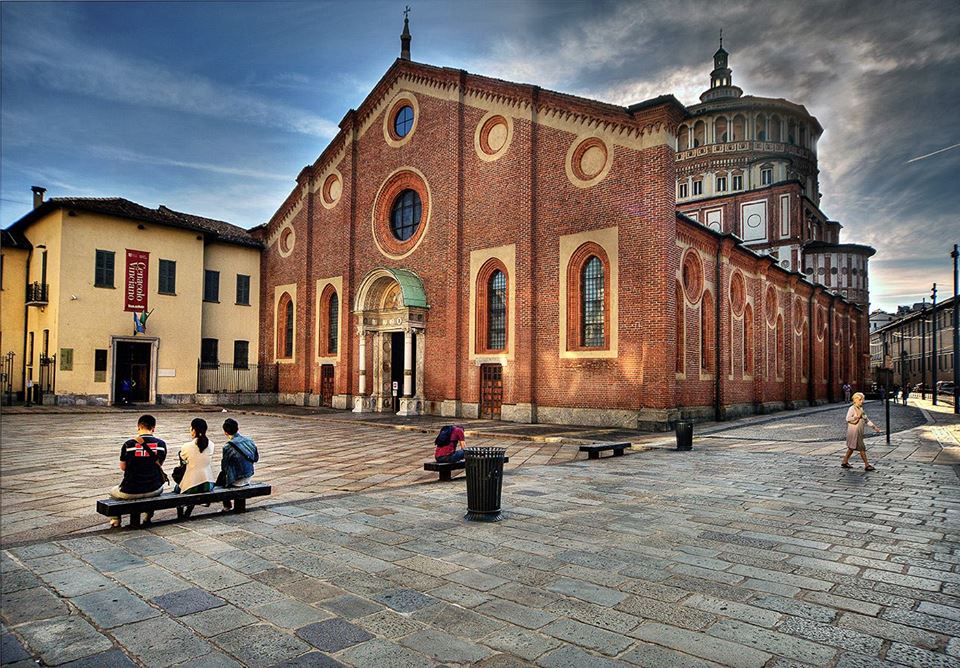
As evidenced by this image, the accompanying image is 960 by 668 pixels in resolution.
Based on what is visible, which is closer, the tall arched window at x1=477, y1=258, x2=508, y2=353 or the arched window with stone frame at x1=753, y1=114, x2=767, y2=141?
the tall arched window at x1=477, y1=258, x2=508, y2=353

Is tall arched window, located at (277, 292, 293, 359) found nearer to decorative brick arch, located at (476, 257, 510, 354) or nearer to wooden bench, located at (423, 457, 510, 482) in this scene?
decorative brick arch, located at (476, 257, 510, 354)

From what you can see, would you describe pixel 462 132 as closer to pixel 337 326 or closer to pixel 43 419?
pixel 337 326

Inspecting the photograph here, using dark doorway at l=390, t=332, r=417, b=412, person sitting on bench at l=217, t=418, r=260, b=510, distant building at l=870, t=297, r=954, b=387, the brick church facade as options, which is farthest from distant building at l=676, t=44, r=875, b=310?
person sitting on bench at l=217, t=418, r=260, b=510

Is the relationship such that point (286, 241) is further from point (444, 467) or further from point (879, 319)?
point (879, 319)

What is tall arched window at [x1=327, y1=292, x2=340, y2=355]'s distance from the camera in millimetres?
29438

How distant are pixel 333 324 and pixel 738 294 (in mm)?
18189

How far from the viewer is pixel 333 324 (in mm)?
29719

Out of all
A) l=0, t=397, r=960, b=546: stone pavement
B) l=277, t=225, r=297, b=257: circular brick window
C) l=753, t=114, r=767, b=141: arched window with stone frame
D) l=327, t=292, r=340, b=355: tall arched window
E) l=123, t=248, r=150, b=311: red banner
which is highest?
l=753, t=114, r=767, b=141: arched window with stone frame

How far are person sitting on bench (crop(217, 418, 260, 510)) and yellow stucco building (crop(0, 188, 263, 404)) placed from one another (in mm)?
22970

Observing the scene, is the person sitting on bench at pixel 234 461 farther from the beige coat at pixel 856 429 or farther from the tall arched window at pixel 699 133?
the tall arched window at pixel 699 133

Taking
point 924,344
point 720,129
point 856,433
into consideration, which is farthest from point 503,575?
point 924,344

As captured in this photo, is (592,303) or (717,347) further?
(717,347)

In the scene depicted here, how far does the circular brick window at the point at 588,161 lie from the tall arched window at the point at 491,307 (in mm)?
4191

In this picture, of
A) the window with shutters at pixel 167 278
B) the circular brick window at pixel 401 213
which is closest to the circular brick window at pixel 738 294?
the circular brick window at pixel 401 213
